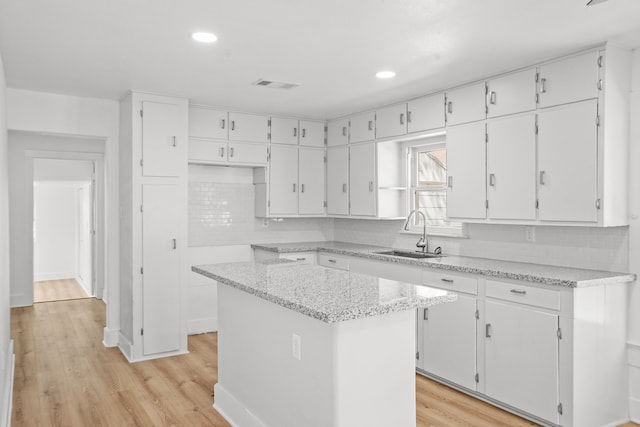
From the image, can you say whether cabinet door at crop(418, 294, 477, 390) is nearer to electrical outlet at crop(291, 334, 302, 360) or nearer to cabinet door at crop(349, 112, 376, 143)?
electrical outlet at crop(291, 334, 302, 360)

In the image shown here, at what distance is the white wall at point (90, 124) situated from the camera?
4.37 meters

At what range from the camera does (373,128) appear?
16.9ft

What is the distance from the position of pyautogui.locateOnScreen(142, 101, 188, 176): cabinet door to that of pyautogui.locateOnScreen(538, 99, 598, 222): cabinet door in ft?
10.4

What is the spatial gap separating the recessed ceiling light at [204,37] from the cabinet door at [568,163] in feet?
7.56

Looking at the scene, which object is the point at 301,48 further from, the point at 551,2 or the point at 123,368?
the point at 123,368

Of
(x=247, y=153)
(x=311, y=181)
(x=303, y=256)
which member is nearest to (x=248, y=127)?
(x=247, y=153)

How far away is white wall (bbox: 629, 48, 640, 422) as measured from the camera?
126 inches

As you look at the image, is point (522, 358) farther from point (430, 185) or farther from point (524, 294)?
point (430, 185)

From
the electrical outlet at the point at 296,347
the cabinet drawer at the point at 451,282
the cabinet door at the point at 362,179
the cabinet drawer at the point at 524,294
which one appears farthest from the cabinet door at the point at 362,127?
the electrical outlet at the point at 296,347

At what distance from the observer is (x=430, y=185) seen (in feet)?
16.4

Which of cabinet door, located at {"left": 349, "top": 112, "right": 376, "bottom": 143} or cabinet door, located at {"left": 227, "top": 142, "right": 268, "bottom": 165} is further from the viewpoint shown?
cabinet door, located at {"left": 227, "top": 142, "right": 268, "bottom": 165}

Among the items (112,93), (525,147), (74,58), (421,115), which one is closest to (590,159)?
(525,147)

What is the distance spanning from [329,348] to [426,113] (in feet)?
9.47

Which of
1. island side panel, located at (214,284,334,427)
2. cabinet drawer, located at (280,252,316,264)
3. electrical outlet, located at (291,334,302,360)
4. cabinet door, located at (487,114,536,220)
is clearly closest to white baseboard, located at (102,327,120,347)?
cabinet drawer, located at (280,252,316,264)
